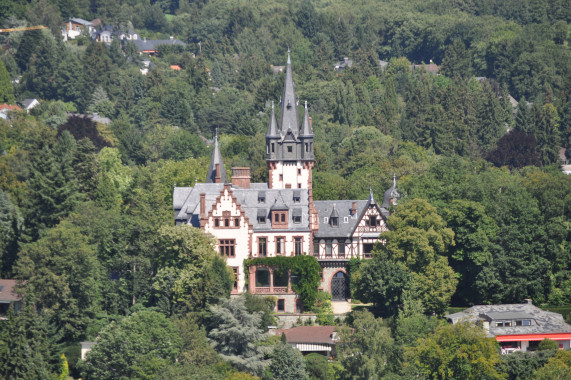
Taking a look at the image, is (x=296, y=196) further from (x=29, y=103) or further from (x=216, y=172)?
(x=29, y=103)

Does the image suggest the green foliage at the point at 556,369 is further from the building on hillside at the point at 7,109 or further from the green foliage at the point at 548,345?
the building on hillside at the point at 7,109

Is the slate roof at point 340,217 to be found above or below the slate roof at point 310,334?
above

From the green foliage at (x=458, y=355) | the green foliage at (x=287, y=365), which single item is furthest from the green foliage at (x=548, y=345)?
the green foliage at (x=287, y=365)

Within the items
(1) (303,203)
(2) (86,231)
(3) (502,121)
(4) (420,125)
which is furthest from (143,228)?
(3) (502,121)

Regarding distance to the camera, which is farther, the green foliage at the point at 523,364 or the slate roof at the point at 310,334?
the slate roof at the point at 310,334

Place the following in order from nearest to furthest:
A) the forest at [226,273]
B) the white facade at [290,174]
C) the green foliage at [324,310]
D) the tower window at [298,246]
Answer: the forest at [226,273]
the green foliage at [324,310]
the tower window at [298,246]
the white facade at [290,174]

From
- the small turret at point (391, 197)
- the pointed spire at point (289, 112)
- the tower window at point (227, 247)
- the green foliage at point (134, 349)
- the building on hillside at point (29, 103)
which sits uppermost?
the building on hillside at point (29, 103)
